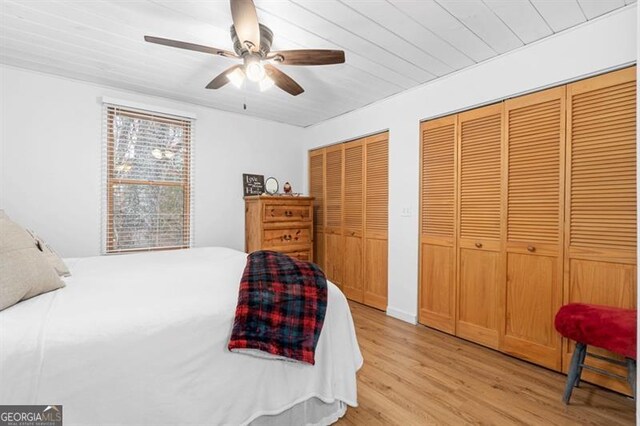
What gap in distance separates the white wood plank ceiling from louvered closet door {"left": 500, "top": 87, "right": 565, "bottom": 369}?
21.5 inches

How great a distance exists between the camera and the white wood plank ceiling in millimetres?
1755

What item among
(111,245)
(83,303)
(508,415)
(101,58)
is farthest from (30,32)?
(508,415)

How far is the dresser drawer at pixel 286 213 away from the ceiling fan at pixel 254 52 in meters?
1.62

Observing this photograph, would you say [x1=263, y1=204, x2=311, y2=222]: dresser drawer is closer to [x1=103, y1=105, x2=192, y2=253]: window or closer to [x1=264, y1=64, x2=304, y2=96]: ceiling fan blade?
[x1=103, y1=105, x2=192, y2=253]: window

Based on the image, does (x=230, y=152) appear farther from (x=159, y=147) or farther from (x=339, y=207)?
(x=339, y=207)

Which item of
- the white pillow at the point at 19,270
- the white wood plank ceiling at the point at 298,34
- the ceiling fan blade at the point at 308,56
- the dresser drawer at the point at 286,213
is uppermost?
the white wood plank ceiling at the point at 298,34

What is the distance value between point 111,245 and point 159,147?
1095 mm

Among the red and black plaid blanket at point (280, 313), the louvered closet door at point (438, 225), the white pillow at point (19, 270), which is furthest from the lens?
the louvered closet door at point (438, 225)

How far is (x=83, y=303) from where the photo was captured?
4.09 feet

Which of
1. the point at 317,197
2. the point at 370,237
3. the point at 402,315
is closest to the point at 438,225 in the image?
the point at 370,237

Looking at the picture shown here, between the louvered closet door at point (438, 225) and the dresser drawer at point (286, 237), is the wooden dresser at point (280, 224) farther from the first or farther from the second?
the louvered closet door at point (438, 225)

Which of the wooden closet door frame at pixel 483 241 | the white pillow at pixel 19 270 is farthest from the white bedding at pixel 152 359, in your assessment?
the wooden closet door frame at pixel 483 241

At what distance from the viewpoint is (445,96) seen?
8.85 feet

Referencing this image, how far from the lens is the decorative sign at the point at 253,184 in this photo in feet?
12.3
